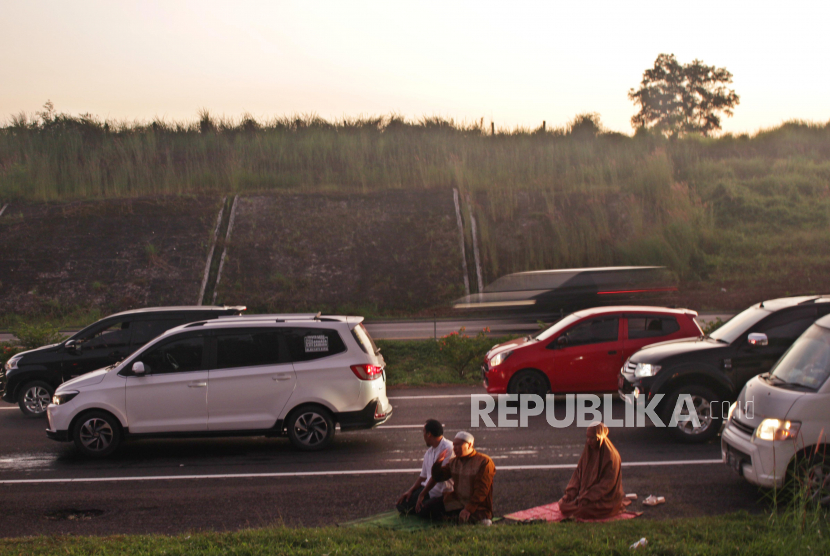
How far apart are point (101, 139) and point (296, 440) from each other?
1534 inches

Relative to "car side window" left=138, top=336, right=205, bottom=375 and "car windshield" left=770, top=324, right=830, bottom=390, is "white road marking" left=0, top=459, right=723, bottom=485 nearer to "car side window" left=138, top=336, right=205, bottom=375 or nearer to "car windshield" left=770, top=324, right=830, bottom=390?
"car side window" left=138, top=336, right=205, bottom=375

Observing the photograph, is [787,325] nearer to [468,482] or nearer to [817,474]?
[817,474]

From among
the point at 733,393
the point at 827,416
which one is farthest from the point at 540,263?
the point at 827,416

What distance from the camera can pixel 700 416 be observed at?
30.0 ft

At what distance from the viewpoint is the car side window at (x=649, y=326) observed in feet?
36.9

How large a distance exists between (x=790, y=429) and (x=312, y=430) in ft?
19.0

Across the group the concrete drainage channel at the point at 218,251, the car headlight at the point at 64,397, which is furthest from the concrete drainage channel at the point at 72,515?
the concrete drainage channel at the point at 218,251

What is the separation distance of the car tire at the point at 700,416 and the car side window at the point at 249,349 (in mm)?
5466

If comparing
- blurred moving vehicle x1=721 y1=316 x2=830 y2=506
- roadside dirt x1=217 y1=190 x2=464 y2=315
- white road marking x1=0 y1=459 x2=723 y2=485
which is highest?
roadside dirt x1=217 y1=190 x2=464 y2=315

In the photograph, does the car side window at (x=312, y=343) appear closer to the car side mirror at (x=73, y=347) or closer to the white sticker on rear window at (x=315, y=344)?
the white sticker on rear window at (x=315, y=344)

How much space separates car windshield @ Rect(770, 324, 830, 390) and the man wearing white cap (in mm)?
3191

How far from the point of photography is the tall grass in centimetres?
→ 3078

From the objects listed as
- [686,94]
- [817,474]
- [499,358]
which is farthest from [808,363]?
[686,94]

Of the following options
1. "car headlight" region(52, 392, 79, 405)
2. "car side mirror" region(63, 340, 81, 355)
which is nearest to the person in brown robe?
"car headlight" region(52, 392, 79, 405)
